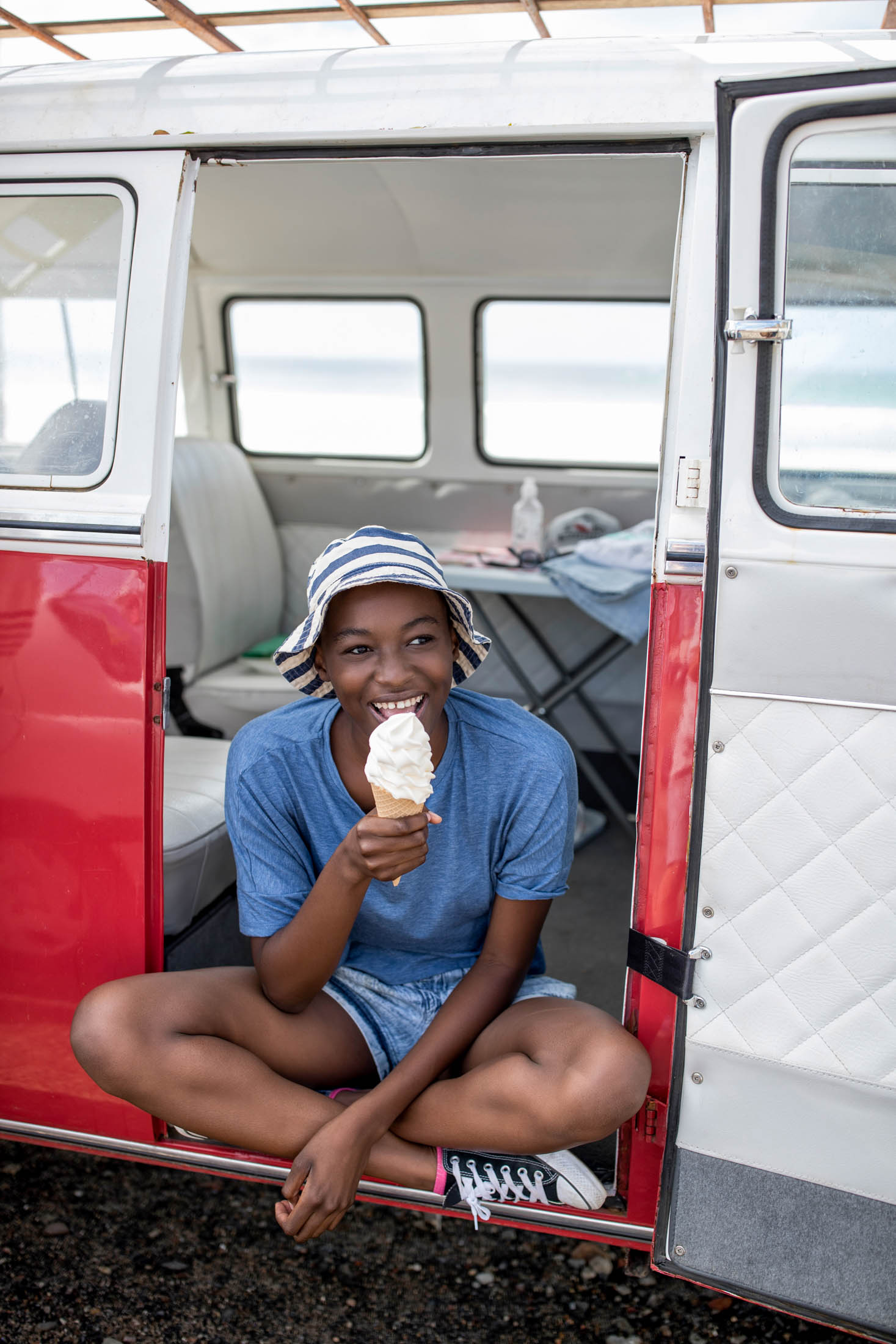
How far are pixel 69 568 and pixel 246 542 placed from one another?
2675 mm

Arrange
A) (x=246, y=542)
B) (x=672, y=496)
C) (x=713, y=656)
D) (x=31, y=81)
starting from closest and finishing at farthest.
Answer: (x=713, y=656), (x=672, y=496), (x=31, y=81), (x=246, y=542)

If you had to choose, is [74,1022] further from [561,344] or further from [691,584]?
[561,344]

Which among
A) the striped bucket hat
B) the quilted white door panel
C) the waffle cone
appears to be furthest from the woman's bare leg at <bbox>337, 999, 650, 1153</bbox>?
the striped bucket hat

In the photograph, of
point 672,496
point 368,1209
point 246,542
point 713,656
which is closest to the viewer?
point 713,656

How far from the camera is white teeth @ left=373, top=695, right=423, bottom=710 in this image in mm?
2004

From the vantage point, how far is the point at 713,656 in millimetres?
1831

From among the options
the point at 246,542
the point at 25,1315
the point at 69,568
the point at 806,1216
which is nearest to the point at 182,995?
the point at 25,1315

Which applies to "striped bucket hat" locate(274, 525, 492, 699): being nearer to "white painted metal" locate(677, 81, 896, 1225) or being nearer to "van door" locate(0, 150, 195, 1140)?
"van door" locate(0, 150, 195, 1140)

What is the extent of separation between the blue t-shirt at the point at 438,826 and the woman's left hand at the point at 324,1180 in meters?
0.37

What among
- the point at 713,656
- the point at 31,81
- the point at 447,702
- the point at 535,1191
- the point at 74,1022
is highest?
the point at 31,81

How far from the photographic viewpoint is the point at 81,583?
2.22m

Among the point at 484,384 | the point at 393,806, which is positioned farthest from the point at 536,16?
the point at 484,384

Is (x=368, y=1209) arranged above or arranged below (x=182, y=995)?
below

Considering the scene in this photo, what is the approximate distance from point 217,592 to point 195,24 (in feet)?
7.75
